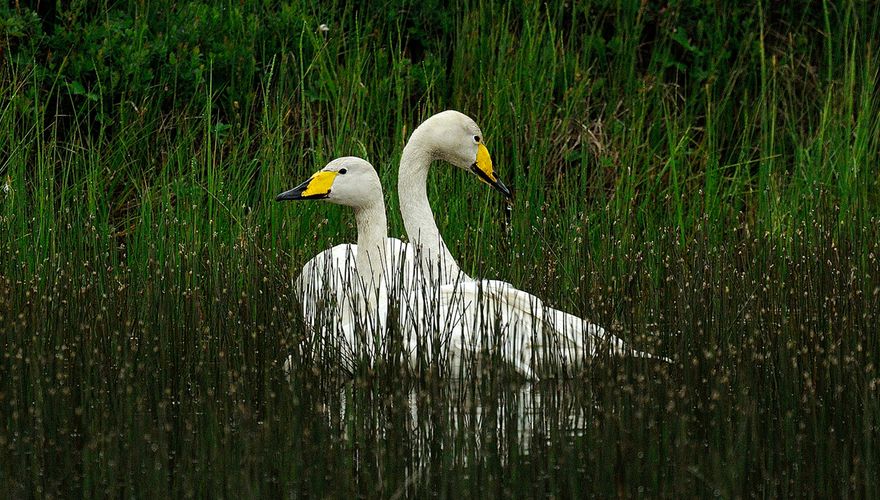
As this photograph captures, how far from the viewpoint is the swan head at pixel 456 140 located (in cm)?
674

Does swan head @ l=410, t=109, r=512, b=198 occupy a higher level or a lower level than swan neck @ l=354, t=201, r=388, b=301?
higher

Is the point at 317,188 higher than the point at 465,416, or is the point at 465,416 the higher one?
the point at 317,188

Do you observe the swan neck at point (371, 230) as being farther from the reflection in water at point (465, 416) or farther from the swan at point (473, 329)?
the reflection in water at point (465, 416)

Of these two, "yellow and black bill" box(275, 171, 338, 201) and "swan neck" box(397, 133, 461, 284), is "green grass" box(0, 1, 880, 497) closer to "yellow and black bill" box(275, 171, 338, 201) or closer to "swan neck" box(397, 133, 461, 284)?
"swan neck" box(397, 133, 461, 284)

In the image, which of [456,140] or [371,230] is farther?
[456,140]

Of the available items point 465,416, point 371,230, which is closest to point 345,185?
point 371,230

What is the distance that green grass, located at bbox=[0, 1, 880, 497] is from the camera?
4.31m

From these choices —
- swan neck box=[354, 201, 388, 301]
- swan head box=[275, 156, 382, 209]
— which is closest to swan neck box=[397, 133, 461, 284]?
swan neck box=[354, 201, 388, 301]

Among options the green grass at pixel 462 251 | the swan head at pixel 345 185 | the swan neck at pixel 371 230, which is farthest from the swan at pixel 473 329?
the swan head at pixel 345 185

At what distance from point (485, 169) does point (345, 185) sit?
0.93 m

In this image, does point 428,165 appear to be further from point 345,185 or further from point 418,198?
point 345,185

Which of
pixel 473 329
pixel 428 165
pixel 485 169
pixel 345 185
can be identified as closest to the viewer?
pixel 473 329

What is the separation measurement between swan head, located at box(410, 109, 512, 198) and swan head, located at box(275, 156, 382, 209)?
570 mm

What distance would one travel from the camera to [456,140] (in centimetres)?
677
